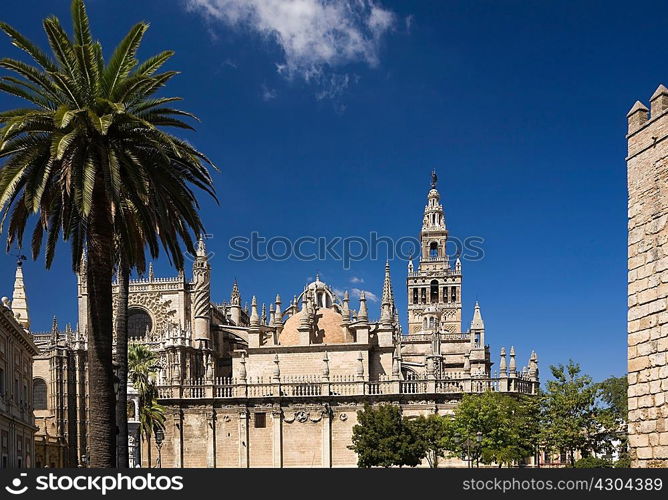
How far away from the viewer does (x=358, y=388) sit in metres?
49.2

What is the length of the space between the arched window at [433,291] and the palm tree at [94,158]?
7418 centimetres

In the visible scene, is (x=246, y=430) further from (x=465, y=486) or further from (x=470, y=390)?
(x=465, y=486)

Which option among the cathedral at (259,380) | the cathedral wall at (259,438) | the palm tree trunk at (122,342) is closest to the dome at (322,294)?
the cathedral at (259,380)

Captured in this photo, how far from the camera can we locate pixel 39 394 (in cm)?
5772

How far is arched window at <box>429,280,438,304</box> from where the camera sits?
3590 inches

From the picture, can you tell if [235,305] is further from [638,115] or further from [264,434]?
[638,115]

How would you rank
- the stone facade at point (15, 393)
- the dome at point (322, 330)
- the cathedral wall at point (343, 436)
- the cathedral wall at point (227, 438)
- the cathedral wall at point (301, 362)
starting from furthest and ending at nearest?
the dome at point (322, 330) < the cathedral wall at point (301, 362) < the cathedral wall at point (227, 438) < the cathedral wall at point (343, 436) < the stone facade at point (15, 393)

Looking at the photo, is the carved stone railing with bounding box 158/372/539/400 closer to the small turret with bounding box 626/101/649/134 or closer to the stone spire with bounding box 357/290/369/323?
the stone spire with bounding box 357/290/369/323

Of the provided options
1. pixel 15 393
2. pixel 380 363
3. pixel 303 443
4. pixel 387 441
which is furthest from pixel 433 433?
pixel 15 393

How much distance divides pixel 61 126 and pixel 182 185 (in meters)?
3.91

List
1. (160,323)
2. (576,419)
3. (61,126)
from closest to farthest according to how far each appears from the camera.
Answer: (61,126)
(576,419)
(160,323)

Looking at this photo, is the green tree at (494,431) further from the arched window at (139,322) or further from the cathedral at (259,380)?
the arched window at (139,322)

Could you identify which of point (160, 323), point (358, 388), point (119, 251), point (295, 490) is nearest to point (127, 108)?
point (119, 251)

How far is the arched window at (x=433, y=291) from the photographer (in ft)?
299
